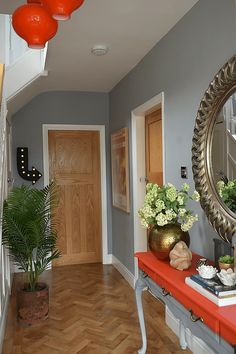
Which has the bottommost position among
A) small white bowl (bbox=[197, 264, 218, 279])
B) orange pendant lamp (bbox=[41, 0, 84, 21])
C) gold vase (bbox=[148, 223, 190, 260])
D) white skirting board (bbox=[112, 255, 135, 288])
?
white skirting board (bbox=[112, 255, 135, 288])

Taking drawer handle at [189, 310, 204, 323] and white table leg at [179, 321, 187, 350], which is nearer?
drawer handle at [189, 310, 204, 323]

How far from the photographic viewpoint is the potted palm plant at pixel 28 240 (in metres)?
2.95

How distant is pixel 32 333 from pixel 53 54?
2505mm

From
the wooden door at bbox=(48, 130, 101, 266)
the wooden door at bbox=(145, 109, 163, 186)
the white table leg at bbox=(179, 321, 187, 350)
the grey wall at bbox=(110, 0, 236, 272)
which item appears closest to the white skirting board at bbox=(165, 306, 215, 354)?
the white table leg at bbox=(179, 321, 187, 350)

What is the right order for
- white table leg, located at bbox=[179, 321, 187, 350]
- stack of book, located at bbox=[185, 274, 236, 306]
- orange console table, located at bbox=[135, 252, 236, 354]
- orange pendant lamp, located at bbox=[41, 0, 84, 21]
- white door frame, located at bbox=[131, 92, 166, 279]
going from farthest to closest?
white door frame, located at bbox=[131, 92, 166, 279] < white table leg, located at bbox=[179, 321, 187, 350] < stack of book, located at bbox=[185, 274, 236, 306] < orange console table, located at bbox=[135, 252, 236, 354] < orange pendant lamp, located at bbox=[41, 0, 84, 21]

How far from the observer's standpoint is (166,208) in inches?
82.9

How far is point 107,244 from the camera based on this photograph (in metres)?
4.91

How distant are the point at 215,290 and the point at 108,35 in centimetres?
220

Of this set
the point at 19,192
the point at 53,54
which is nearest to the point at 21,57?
the point at 53,54

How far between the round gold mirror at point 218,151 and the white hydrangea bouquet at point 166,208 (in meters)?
0.13

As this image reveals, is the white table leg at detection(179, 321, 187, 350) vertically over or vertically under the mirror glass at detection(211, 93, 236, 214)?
under

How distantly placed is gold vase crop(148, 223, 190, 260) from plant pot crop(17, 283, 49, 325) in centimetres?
141

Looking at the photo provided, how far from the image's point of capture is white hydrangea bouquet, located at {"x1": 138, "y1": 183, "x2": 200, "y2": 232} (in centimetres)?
207

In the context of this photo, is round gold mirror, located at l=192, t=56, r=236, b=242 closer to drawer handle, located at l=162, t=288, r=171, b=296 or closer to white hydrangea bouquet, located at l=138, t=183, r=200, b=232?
white hydrangea bouquet, located at l=138, t=183, r=200, b=232
